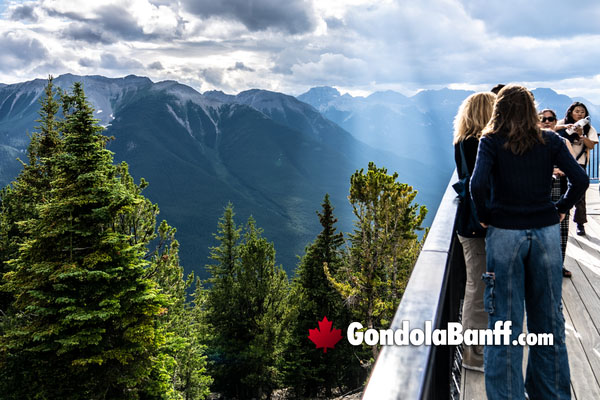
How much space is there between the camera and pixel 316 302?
2666cm

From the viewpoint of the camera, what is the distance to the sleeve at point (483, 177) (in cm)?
228

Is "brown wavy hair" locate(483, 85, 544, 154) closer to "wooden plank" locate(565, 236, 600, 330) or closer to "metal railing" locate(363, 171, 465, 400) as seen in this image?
"metal railing" locate(363, 171, 465, 400)

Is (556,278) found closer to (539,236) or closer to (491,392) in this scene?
(539,236)

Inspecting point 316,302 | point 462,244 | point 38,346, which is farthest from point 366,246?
point 462,244

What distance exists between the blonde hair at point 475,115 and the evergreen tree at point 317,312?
2321cm

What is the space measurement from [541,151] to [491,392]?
1305 millimetres

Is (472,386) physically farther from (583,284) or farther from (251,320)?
(251,320)

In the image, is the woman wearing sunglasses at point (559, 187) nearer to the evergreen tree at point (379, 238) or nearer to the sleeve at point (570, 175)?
the sleeve at point (570, 175)

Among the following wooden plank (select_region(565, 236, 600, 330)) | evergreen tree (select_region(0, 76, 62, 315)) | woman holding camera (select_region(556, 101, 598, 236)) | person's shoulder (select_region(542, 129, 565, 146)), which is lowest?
wooden plank (select_region(565, 236, 600, 330))

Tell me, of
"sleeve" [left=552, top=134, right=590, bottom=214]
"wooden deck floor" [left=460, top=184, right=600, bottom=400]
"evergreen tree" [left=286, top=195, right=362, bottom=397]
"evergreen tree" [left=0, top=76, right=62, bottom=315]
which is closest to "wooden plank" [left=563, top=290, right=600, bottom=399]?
"wooden deck floor" [left=460, top=184, right=600, bottom=400]

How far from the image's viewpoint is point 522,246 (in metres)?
2.21

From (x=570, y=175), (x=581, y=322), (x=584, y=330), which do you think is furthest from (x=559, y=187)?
(x=570, y=175)

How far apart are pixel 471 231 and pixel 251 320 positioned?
102ft

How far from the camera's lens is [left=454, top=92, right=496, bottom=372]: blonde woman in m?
2.89
